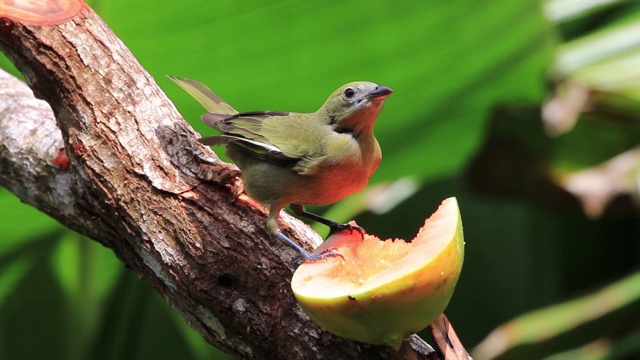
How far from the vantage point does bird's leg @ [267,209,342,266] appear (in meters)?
2.17

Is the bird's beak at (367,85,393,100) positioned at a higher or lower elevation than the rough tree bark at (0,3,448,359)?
higher

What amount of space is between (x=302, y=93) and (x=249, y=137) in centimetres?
97

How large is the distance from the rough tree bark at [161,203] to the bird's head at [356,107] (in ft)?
1.17

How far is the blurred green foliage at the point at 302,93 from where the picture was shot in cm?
308

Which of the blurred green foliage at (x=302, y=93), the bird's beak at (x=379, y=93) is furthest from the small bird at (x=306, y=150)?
the blurred green foliage at (x=302, y=93)

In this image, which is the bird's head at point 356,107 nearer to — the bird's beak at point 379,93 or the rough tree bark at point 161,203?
the bird's beak at point 379,93

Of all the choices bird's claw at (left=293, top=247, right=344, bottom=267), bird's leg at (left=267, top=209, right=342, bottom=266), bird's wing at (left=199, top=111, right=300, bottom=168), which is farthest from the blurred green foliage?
bird's claw at (left=293, top=247, right=344, bottom=267)

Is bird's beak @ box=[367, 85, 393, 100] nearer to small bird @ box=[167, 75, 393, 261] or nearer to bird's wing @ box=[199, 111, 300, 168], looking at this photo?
small bird @ box=[167, 75, 393, 261]

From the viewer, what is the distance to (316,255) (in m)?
2.19

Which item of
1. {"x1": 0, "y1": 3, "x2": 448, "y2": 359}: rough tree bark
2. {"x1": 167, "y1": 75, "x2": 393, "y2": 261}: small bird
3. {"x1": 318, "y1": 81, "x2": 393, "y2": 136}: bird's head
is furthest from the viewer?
{"x1": 318, "y1": 81, "x2": 393, "y2": 136}: bird's head

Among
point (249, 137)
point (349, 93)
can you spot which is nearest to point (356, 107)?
point (349, 93)

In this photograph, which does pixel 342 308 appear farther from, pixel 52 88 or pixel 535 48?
pixel 535 48

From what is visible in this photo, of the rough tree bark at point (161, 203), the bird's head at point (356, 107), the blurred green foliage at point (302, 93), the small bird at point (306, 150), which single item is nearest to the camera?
the rough tree bark at point (161, 203)

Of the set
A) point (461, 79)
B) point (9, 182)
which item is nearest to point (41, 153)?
point (9, 182)
